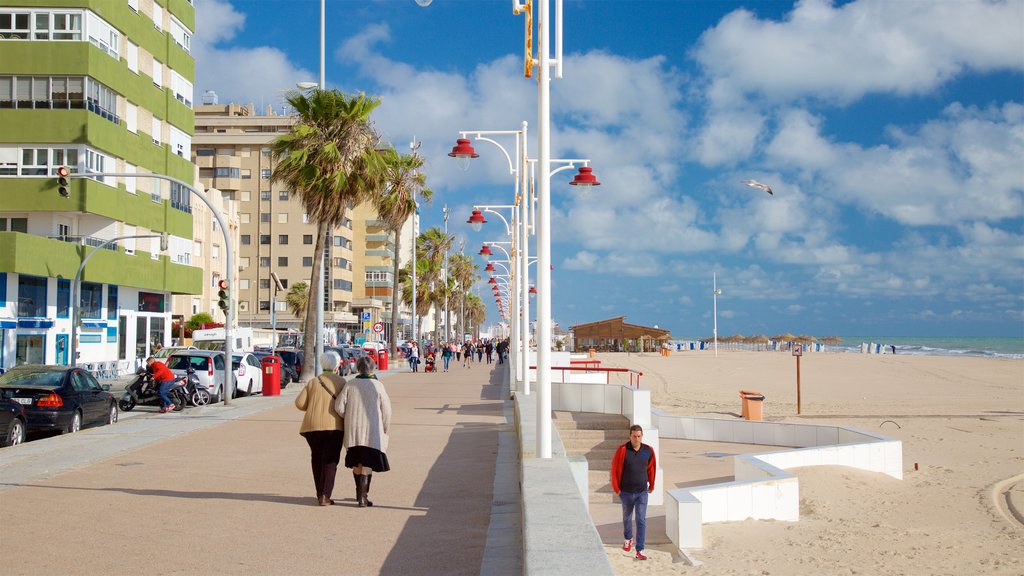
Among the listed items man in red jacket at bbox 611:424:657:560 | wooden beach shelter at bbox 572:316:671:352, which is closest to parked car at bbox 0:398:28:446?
man in red jacket at bbox 611:424:657:560

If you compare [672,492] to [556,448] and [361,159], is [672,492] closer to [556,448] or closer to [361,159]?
[556,448]

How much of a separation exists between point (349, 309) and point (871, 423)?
271 ft

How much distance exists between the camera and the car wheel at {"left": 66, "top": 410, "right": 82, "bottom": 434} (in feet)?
60.4

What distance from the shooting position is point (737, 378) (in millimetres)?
A: 49969

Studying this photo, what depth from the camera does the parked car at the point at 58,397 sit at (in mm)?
18000

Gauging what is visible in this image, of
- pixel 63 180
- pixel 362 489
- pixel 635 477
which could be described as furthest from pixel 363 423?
pixel 63 180

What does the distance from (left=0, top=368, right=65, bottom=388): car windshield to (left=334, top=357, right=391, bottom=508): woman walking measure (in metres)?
11.9

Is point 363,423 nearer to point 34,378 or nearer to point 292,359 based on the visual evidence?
point 34,378

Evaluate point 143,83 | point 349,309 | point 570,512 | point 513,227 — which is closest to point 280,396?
point 513,227

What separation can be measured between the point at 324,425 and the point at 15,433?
1006 cm

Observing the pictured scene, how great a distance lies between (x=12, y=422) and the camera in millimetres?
16500

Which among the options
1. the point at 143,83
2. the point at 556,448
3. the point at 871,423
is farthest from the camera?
the point at 143,83

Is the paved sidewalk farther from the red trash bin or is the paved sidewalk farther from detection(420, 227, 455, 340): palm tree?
detection(420, 227, 455, 340): palm tree

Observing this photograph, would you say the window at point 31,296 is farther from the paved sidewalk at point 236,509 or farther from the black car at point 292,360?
the paved sidewalk at point 236,509
